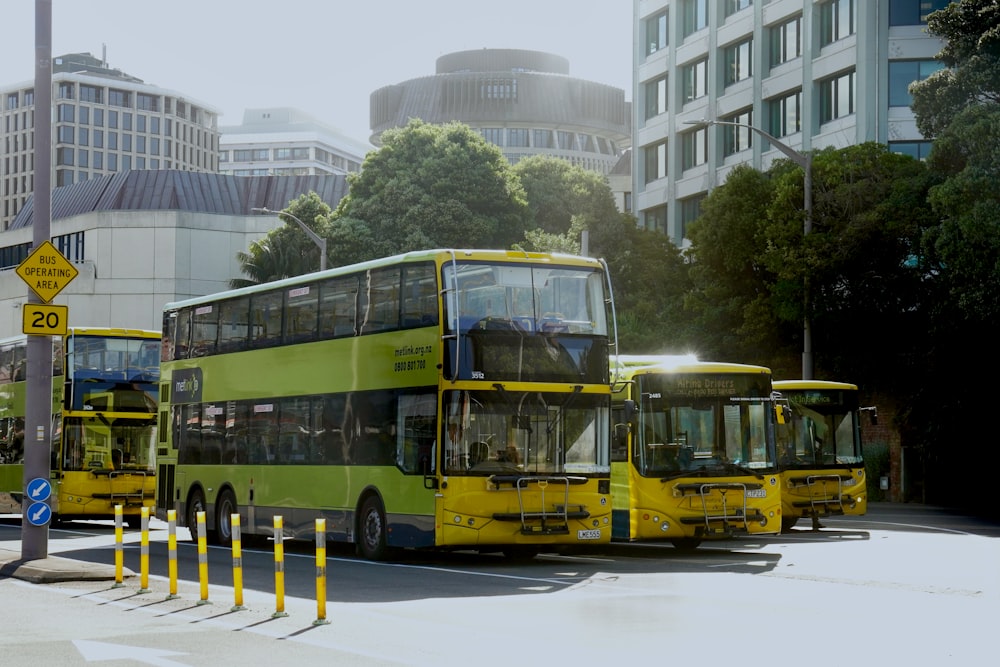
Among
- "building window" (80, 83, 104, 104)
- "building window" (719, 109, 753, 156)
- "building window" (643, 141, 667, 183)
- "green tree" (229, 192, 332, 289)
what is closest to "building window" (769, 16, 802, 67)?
"building window" (719, 109, 753, 156)

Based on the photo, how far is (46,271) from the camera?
19391 millimetres

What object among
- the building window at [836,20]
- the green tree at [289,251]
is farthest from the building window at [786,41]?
the green tree at [289,251]

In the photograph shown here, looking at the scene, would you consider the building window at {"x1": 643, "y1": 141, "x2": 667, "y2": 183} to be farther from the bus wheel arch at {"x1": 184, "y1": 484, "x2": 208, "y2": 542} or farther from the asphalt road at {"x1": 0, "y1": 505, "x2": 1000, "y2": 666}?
the asphalt road at {"x1": 0, "y1": 505, "x2": 1000, "y2": 666}

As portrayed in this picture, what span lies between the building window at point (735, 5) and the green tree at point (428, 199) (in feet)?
35.8

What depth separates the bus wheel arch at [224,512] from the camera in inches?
1038

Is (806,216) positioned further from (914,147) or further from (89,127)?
(89,127)

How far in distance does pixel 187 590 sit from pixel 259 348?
9174mm

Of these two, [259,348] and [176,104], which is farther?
[176,104]

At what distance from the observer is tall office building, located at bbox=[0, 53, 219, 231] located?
7180 inches

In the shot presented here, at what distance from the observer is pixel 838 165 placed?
41.2m

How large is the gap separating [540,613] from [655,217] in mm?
54869

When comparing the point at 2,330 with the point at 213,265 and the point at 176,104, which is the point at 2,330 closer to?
the point at 213,265

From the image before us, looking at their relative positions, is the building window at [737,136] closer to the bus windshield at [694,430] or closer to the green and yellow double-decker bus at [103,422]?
the green and yellow double-decker bus at [103,422]

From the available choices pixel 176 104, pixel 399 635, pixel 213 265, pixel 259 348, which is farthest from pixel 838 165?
pixel 176 104
